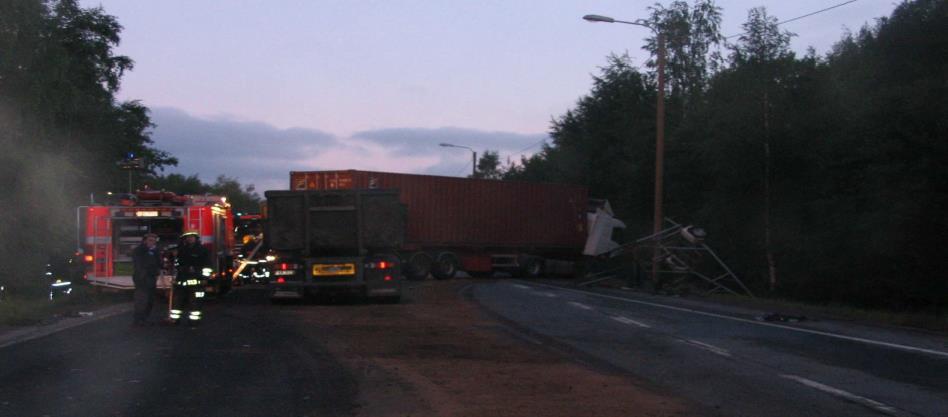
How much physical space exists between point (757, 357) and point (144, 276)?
10.1 m

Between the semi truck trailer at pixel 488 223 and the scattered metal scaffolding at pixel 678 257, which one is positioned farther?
the semi truck trailer at pixel 488 223

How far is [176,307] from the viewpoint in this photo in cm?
1734

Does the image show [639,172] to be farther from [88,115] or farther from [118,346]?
[118,346]

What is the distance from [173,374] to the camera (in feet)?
36.3

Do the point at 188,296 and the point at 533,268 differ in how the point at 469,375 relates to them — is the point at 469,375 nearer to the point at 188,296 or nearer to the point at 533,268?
the point at 188,296

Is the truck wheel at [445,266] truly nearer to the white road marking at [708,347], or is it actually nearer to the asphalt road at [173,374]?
the asphalt road at [173,374]

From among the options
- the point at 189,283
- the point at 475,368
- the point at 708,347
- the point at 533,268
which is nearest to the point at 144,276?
the point at 189,283

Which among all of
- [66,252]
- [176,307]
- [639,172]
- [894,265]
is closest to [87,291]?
[66,252]

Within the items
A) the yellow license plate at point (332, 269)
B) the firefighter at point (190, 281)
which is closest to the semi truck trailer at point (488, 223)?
the yellow license plate at point (332, 269)

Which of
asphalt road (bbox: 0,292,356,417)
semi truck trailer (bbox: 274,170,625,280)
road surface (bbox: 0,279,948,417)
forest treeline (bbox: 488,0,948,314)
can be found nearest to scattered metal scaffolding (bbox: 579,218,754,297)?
forest treeline (bbox: 488,0,948,314)

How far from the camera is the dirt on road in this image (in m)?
9.06

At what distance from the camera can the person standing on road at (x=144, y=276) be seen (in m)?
17.4

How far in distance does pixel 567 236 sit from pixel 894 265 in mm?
17284

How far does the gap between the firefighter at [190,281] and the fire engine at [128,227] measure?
5943 mm
